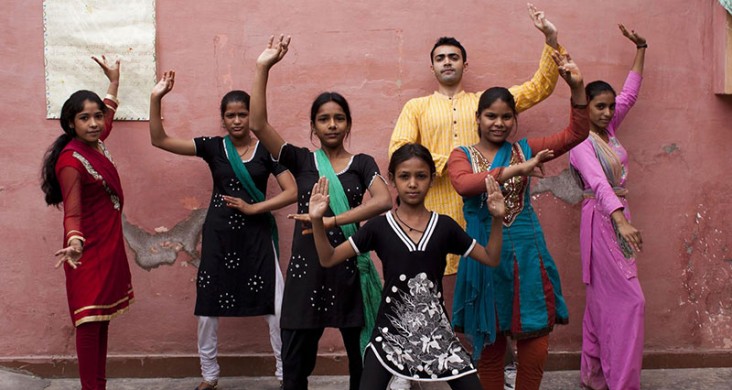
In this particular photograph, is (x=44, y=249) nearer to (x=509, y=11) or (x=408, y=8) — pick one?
(x=408, y=8)

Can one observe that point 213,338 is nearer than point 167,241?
Yes

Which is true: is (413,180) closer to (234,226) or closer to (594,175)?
(594,175)

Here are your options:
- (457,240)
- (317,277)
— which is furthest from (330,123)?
(457,240)

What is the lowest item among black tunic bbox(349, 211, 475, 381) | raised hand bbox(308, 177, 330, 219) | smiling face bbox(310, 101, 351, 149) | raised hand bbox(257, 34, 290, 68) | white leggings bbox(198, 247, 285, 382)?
white leggings bbox(198, 247, 285, 382)

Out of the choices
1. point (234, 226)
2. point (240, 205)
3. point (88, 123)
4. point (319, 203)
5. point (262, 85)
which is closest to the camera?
point (319, 203)

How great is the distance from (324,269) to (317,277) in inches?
2.1

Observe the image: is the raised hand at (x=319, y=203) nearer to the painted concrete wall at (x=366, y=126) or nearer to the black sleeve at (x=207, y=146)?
the black sleeve at (x=207, y=146)

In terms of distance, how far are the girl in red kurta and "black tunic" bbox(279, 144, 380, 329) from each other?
1.02 meters

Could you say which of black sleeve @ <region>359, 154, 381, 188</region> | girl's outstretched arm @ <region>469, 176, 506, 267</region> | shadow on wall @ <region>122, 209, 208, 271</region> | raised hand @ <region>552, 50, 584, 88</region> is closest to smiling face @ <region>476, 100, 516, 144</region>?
raised hand @ <region>552, 50, 584, 88</region>

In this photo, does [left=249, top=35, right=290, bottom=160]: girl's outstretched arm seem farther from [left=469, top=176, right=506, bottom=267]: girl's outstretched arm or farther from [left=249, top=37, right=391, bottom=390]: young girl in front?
[left=469, top=176, right=506, bottom=267]: girl's outstretched arm

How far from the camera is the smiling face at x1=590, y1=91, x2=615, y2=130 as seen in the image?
15.6 feet

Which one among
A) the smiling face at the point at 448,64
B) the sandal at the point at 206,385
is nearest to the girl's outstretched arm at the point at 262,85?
the smiling face at the point at 448,64

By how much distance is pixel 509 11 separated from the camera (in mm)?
5105

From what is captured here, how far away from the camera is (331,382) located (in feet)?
16.7
